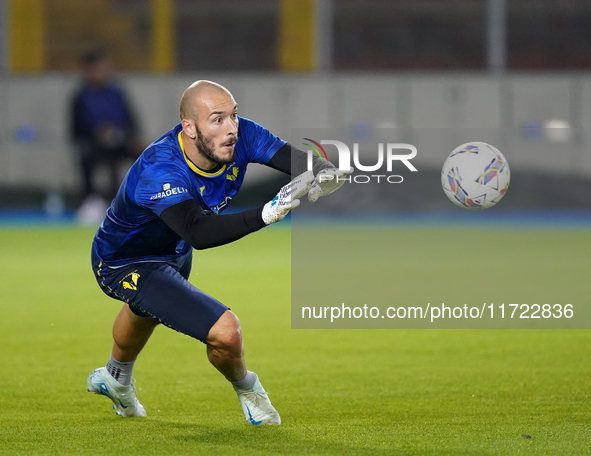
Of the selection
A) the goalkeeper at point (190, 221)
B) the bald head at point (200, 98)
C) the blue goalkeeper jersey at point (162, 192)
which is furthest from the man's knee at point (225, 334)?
the bald head at point (200, 98)

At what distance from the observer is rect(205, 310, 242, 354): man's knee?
15.7 ft

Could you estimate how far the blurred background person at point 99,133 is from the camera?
1602cm

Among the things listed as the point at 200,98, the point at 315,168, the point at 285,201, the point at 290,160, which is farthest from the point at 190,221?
the point at 290,160

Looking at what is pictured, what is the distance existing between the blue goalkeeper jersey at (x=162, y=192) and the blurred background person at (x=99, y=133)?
1075 cm

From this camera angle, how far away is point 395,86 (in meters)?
20.9

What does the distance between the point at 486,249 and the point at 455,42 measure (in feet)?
33.8

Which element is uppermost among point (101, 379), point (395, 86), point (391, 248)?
point (395, 86)

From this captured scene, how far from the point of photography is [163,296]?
4.90 metres

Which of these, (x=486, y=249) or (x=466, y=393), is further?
(x=486, y=249)

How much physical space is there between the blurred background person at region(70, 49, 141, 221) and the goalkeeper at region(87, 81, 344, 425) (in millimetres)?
10767

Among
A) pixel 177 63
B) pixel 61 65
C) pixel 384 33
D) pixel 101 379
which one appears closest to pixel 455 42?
pixel 384 33

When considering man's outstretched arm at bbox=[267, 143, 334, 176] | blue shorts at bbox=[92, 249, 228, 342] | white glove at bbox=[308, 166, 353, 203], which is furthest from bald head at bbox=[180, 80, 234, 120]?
blue shorts at bbox=[92, 249, 228, 342]

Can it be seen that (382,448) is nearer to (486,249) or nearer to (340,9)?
(486,249)

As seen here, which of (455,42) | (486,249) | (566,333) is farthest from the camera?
(455,42)
